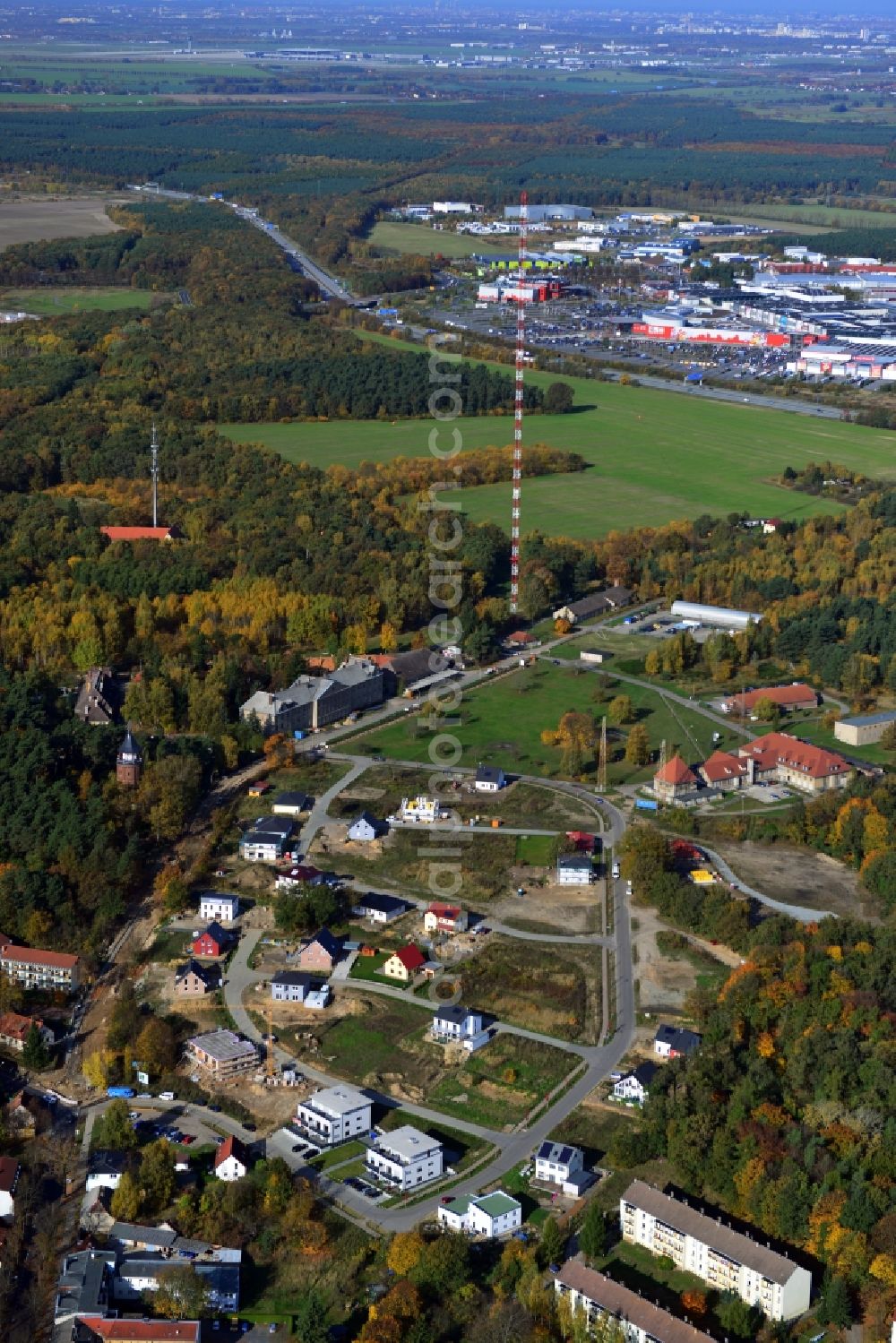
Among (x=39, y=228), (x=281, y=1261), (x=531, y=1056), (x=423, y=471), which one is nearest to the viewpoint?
(x=281, y=1261)

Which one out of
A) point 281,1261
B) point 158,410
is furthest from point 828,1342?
point 158,410

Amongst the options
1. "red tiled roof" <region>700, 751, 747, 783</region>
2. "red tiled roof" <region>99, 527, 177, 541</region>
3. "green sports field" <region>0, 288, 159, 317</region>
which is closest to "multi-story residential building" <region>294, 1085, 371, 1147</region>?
"red tiled roof" <region>700, 751, 747, 783</region>

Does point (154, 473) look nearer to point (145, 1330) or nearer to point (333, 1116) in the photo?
point (333, 1116)

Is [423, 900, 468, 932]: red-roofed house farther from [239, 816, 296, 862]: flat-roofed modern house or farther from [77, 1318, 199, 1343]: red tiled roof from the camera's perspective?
[77, 1318, 199, 1343]: red tiled roof

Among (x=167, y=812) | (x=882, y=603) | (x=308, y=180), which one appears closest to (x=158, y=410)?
(x=882, y=603)

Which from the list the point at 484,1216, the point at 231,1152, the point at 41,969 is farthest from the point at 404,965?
the point at 484,1216

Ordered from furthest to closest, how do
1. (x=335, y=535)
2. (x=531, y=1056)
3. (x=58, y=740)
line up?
(x=335, y=535)
(x=58, y=740)
(x=531, y=1056)

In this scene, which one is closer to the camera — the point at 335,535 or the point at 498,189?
the point at 335,535

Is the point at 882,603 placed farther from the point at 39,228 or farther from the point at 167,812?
the point at 39,228

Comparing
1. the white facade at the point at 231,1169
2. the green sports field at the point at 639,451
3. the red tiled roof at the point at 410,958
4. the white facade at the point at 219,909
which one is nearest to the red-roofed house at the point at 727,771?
the red tiled roof at the point at 410,958
